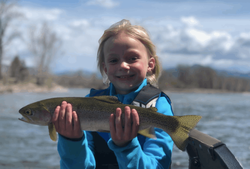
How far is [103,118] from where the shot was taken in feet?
6.65

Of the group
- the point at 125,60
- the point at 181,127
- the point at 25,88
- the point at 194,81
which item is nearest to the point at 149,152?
the point at 181,127

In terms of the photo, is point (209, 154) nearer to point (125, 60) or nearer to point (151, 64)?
point (151, 64)

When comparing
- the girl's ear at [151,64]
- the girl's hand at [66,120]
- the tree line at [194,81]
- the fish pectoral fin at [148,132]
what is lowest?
the tree line at [194,81]

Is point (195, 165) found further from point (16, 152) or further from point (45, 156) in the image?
point (16, 152)

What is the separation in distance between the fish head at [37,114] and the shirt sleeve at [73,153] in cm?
23

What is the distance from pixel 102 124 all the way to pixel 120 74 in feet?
2.37

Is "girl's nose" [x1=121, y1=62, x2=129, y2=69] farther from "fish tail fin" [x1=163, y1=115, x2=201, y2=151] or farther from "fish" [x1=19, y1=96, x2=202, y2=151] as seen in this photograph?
"fish tail fin" [x1=163, y1=115, x2=201, y2=151]

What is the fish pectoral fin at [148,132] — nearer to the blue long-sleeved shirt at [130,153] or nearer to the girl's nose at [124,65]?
the blue long-sleeved shirt at [130,153]

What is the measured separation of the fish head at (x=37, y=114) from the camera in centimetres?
209

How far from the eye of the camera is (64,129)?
82.2 inches

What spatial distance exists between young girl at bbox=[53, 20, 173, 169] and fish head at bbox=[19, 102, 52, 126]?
0.34 feet

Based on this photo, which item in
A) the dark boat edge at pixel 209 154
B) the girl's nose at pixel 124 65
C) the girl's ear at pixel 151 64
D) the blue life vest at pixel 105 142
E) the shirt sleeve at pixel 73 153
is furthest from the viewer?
the girl's ear at pixel 151 64

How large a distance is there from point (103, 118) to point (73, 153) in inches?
21.6

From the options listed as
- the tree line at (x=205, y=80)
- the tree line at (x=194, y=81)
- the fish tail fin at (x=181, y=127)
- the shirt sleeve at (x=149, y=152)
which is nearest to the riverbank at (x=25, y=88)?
the tree line at (x=194, y=81)
